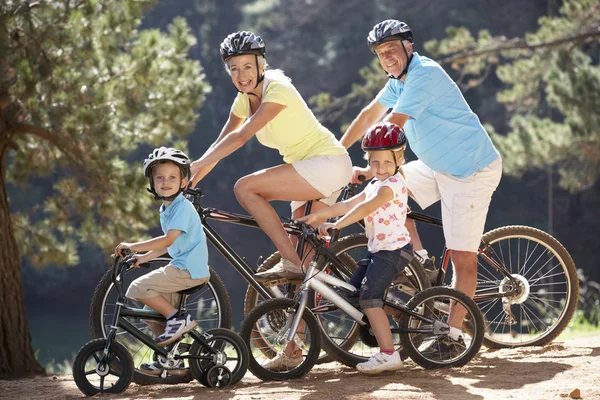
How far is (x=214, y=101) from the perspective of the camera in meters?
35.2

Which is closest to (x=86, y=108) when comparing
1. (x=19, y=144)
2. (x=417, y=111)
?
(x=19, y=144)

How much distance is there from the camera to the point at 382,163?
15.5ft

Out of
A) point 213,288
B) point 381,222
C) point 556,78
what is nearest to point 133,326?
point 213,288

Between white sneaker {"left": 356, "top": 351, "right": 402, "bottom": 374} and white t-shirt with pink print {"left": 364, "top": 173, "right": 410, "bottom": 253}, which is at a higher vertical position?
white t-shirt with pink print {"left": 364, "top": 173, "right": 410, "bottom": 253}

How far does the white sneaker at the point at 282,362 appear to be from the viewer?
478 centimetres

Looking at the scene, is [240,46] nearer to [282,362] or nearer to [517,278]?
[282,362]

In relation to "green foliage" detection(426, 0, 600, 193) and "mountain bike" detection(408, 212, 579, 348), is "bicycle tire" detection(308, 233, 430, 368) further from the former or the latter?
"green foliage" detection(426, 0, 600, 193)

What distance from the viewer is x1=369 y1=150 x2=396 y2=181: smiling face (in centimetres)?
470

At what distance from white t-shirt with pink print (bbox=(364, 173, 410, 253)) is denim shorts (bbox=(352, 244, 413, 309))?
1.5 inches

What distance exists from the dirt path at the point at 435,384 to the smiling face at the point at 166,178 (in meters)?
0.95

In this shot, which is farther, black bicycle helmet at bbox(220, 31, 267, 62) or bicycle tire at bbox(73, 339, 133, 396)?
black bicycle helmet at bbox(220, 31, 267, 62)

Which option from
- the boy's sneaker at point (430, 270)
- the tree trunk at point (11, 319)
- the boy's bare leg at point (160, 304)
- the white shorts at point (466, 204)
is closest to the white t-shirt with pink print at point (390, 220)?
the white shorts at point (466, 204)

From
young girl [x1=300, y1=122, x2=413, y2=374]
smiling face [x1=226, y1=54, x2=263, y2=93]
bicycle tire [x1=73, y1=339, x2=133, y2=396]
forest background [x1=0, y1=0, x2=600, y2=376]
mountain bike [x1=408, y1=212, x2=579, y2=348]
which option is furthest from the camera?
forest background [x1=0, y1=0, x2=600, y2=376]

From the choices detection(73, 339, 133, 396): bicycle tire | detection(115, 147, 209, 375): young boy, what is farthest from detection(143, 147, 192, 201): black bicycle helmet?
detection(73, 339, 133, 396): bicycle tire
